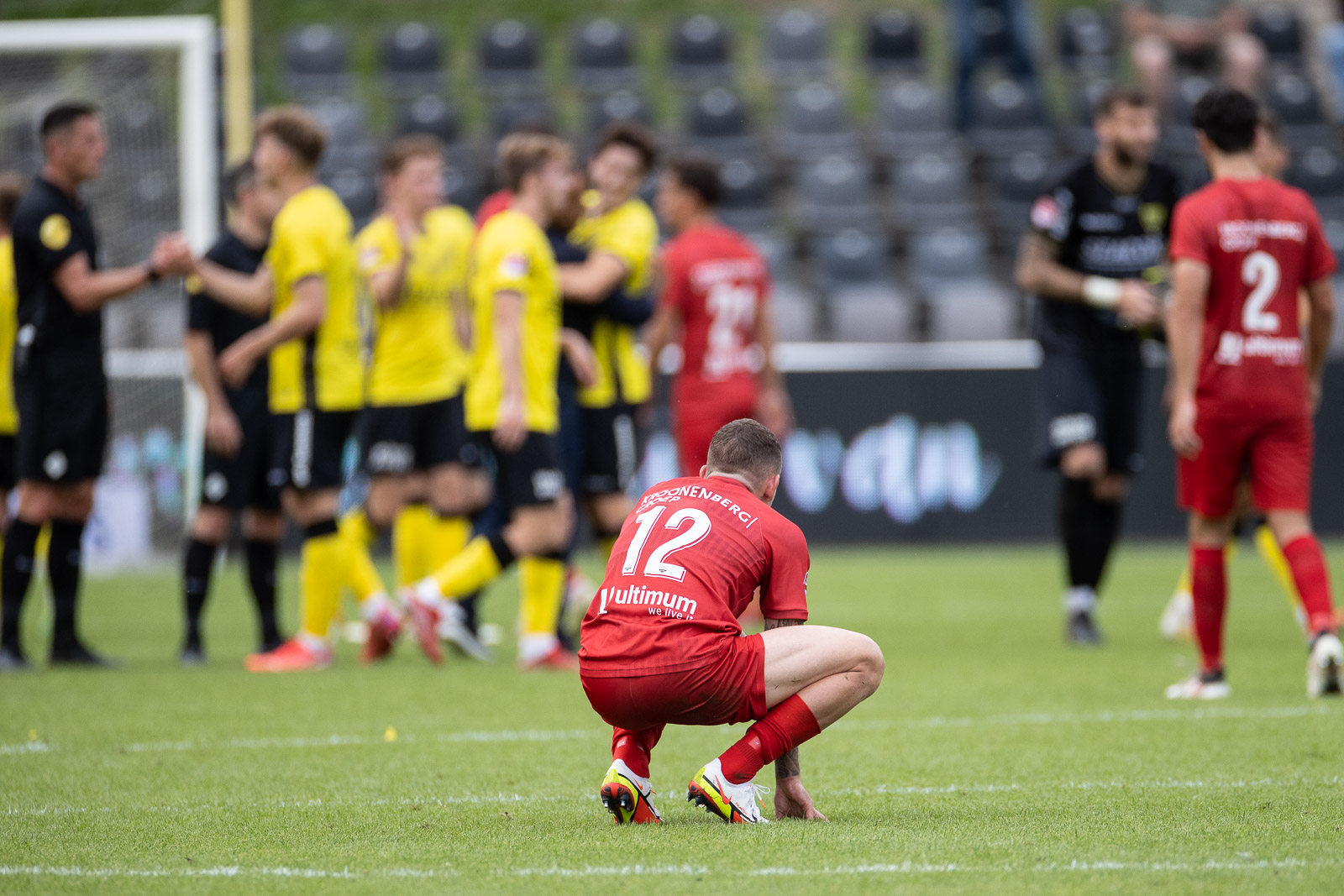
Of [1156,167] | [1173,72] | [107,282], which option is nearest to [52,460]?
[107,282]

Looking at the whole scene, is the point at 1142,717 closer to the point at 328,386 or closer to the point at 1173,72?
the point at 328,386

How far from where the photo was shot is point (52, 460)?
736 centimetres

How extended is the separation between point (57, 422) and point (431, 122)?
10703mm

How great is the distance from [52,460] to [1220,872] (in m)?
5.55

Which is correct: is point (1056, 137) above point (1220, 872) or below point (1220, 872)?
above

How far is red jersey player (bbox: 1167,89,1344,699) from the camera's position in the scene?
5.97m

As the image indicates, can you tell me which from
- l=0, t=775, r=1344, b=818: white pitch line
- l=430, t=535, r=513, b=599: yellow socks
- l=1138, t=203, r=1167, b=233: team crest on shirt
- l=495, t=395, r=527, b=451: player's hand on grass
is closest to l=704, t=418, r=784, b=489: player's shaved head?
l=0, t=775, r=1344, b=818: white pitch line

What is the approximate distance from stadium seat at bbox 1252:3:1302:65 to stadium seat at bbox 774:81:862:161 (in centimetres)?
503

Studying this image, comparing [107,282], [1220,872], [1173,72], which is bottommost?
[1220,872]

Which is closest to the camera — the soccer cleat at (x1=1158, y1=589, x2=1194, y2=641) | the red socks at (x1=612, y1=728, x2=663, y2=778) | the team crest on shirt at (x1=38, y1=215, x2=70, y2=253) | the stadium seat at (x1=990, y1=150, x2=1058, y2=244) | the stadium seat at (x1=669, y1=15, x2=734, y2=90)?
the red socks at (x1=612, y1=728, x2=663, y2=778)

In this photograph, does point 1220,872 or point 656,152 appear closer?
point 1220,872

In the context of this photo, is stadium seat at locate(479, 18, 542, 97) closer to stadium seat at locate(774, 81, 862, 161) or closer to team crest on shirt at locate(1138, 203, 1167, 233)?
stadium seat at locate(774, 81, 862, 161)

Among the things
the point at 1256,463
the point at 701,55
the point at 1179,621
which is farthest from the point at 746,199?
the point at 1256,463

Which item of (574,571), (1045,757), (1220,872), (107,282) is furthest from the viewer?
(574,571)
